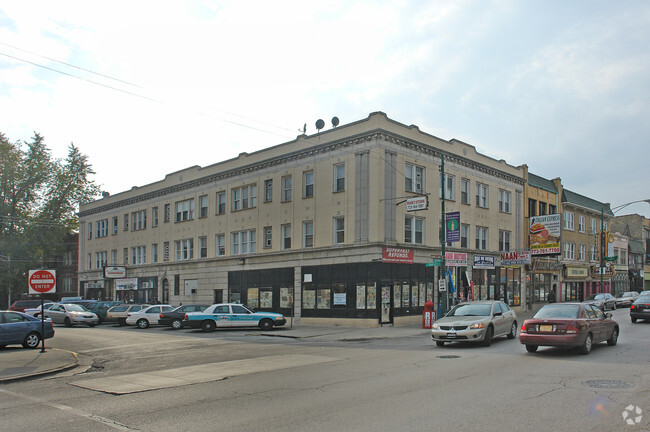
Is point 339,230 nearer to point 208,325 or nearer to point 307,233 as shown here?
point 307,233

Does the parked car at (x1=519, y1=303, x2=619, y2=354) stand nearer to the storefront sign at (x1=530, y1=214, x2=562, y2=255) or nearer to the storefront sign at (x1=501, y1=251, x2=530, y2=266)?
the storefront sign at (x1=501, y1=251, x2=530, y2=266)

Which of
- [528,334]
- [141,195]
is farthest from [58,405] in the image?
[141,195]

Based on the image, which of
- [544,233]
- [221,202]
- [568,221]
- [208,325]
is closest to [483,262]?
[544,233]

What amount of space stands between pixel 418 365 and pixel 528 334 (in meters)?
3.64

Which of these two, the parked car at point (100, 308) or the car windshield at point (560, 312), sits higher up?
the car windshield at point (560, 312)

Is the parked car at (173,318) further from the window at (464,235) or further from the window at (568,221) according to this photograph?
the window at (568,221)

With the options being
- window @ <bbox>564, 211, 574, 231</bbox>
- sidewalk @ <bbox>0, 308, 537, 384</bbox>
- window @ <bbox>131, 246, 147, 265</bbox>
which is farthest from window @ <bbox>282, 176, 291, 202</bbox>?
window @ <bbox>564, 211, 574, 231</bbox>

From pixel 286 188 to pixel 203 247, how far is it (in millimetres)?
11353

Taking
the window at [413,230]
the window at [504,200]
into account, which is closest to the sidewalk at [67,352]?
the window at [413,230]

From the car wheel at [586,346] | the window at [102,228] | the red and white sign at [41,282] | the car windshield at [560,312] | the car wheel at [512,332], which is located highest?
the window at [102,228]

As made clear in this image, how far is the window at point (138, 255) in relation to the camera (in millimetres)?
51531

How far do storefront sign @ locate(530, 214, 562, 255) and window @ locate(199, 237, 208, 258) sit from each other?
83.8ft

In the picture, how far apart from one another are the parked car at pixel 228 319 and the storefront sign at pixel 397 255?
6.74m

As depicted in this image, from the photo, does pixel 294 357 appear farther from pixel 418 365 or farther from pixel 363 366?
pixel 418 365
